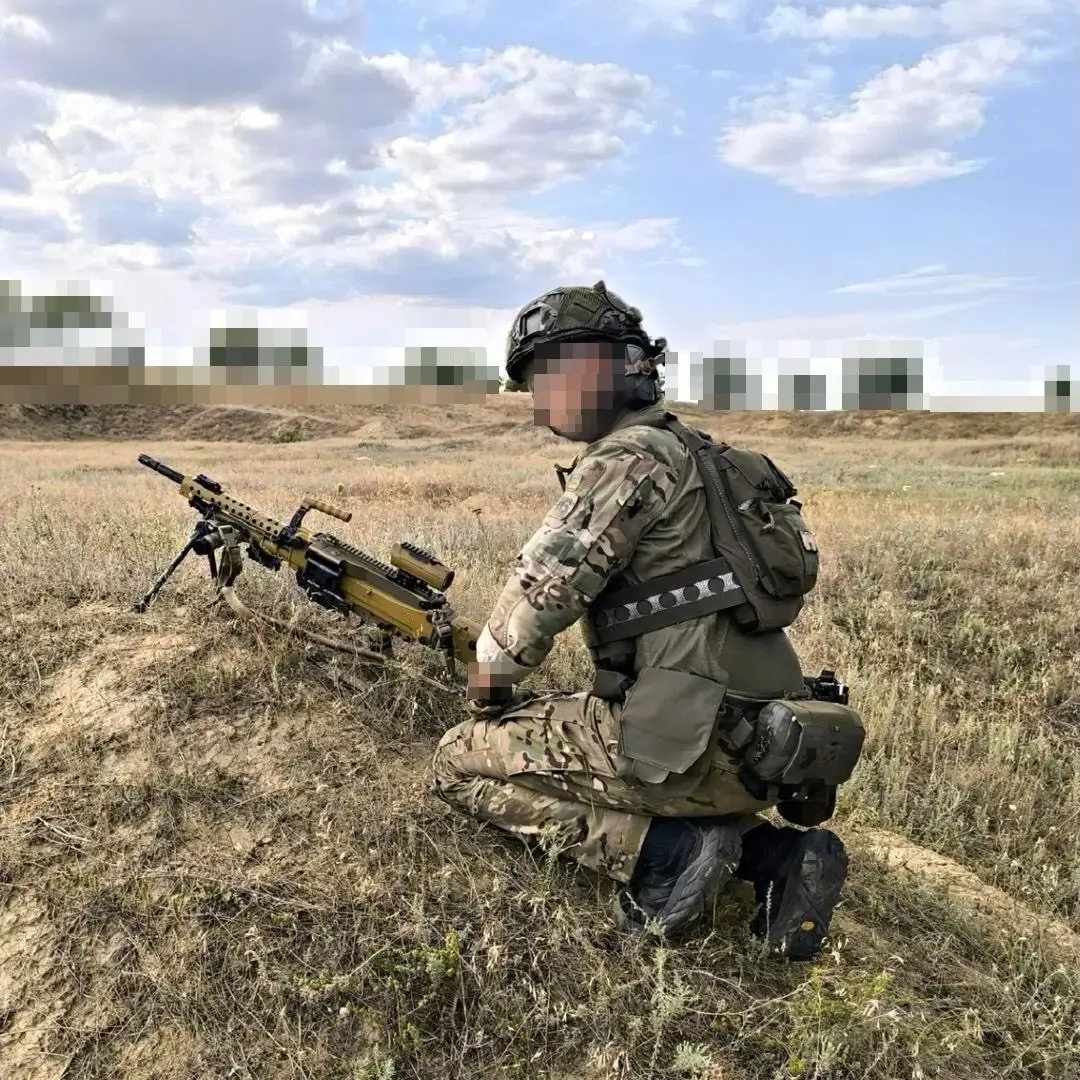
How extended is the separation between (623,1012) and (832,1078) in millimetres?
631

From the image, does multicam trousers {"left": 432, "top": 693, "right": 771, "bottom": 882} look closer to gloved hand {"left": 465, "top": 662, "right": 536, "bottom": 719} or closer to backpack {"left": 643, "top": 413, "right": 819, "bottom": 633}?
gloved hand {"left": 465, "top": 662, "right": 536, "bottom": 719}

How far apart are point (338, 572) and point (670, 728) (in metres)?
1.77

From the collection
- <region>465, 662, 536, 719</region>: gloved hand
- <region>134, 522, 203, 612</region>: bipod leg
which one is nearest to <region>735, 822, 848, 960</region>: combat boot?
<region>465, 662, 536, 719</region>: gloved hand

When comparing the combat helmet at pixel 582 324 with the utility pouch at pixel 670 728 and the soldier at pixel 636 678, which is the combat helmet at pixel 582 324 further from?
the utility pouch at pixel 670 728

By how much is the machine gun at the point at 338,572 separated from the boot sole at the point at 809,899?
1494mm

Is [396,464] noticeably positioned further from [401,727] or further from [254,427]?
[254,427]

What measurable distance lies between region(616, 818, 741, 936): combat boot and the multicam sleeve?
0.79 m

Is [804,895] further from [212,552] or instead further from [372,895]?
[212,552]

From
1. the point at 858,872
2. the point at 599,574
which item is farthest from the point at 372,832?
the point at 858,872

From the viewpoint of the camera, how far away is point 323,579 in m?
3.86

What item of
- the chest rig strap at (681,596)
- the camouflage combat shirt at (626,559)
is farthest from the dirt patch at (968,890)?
the chest rig strap at (681,596)

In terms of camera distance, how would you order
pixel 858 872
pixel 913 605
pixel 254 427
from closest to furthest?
pixel 858 872, pixel 913 605, pixel 254 427

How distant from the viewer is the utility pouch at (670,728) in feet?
8.87

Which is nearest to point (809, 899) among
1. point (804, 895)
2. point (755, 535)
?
point (804, 895)
